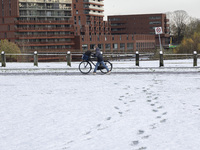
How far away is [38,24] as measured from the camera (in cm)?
11400

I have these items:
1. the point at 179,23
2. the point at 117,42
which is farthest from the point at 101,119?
the point at 179,23

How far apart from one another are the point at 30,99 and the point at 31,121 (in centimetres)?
344

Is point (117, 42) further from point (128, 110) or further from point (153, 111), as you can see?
point (153, 111)

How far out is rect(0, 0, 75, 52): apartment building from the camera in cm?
10938

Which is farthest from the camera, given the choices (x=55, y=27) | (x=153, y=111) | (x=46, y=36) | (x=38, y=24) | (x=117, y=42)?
(x=117, y=42)

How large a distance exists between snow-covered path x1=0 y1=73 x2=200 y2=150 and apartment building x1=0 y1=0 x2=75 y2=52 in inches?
3714

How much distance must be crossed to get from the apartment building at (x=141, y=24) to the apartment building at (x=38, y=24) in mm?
45723

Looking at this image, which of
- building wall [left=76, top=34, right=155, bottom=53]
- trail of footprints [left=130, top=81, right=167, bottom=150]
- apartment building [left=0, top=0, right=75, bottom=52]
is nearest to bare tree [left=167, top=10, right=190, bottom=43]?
building wall [left=76, top=34, right=155, bottom=53]

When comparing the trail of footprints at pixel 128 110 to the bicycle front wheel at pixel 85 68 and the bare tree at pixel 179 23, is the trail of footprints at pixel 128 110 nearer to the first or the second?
the bicycle front wheel at pixel 85 68

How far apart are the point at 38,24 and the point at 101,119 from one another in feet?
357

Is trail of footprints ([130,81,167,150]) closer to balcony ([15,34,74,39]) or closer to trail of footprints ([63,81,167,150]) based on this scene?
trail of footprints ([63,81,167,150])

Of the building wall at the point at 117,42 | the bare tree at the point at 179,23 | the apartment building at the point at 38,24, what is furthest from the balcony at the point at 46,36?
the bare tree at the point at 179,23

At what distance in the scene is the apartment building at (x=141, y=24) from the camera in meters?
161

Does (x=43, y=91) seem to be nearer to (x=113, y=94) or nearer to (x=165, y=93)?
(x=113, y=94)
